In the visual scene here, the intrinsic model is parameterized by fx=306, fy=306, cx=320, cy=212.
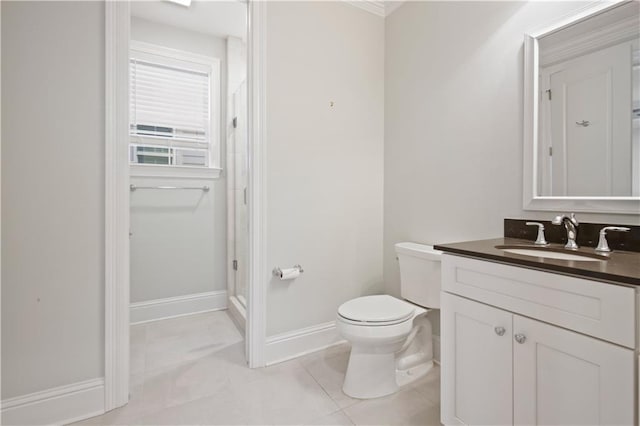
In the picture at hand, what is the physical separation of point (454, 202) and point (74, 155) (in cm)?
202

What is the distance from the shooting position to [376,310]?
1639mm

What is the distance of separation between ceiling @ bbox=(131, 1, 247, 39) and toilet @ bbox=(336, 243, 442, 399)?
2242mm

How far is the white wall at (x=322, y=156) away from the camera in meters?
1.95

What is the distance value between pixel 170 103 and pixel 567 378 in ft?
10.1

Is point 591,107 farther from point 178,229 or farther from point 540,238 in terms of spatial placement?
point 178,229

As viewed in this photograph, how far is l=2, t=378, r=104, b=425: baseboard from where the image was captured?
4.39ft

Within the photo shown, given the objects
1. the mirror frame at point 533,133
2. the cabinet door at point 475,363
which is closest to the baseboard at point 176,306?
the cabinet door at point 475,363

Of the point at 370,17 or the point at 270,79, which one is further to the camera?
the point at 370,17

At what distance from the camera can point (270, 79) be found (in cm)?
190

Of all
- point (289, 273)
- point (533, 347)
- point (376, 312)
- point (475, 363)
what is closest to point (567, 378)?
point (533, 347)

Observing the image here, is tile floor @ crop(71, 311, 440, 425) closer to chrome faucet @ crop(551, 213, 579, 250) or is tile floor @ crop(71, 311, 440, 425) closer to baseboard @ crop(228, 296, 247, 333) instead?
baseboard @ crop(228, 296, 247, 333)

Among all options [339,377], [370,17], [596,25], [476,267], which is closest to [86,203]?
[339,377]

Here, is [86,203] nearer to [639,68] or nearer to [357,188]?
[357,188]

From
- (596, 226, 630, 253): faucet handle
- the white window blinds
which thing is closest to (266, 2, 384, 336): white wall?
the white window blinds
